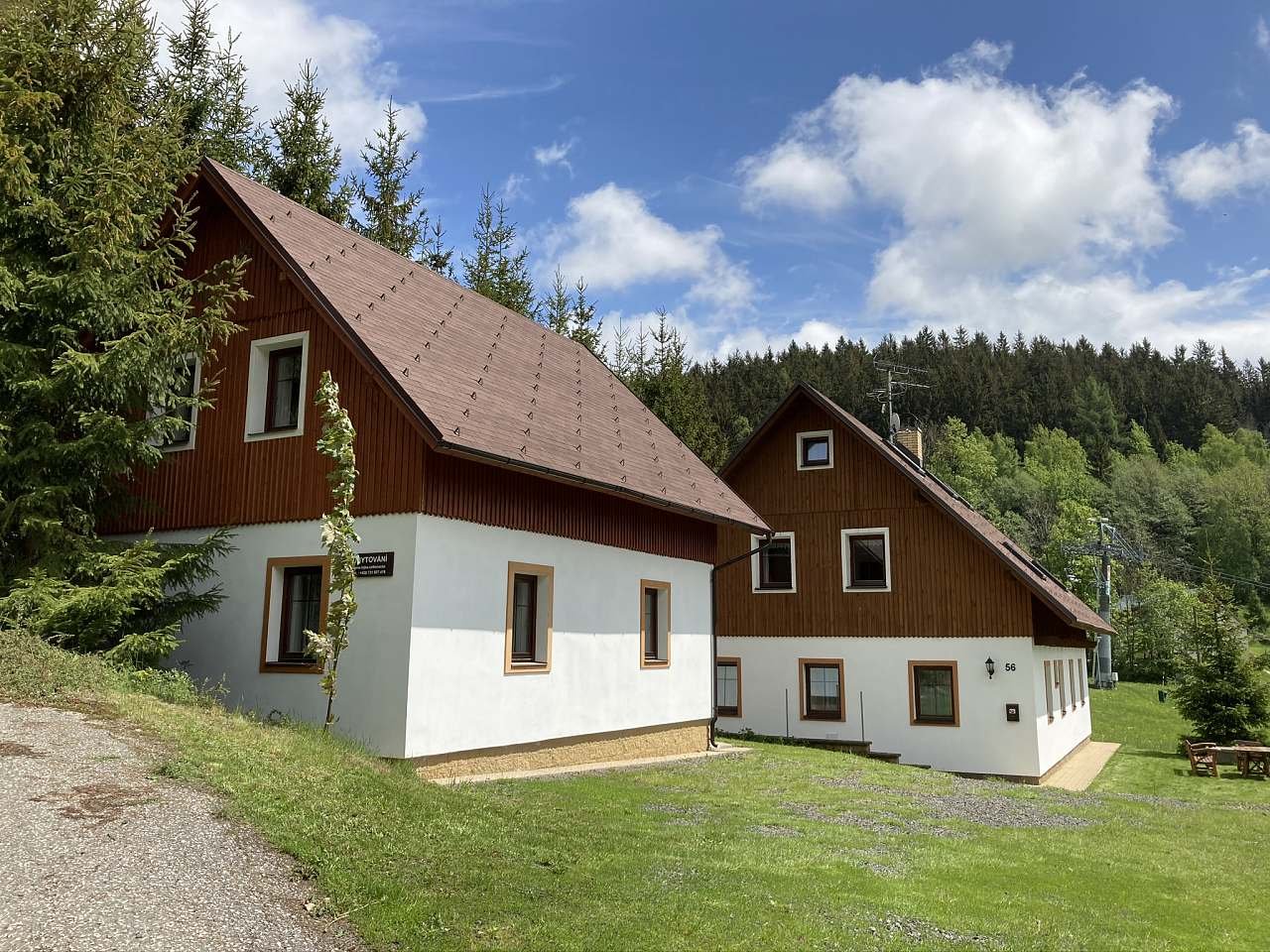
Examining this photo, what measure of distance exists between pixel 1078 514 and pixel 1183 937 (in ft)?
203

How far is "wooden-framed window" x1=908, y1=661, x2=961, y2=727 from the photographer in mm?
20641

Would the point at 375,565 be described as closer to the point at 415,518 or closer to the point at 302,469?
the point at 415,518

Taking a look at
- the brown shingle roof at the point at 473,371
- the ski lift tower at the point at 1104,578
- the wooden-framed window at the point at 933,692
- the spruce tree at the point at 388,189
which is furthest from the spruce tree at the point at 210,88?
the ski lift tower at the point at 1104,578

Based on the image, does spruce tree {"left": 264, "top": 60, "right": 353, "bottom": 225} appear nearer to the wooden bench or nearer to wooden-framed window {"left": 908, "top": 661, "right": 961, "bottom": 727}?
wooden-framed window {"left": 908, "top": 661, "right": 961, "bottom": 727}

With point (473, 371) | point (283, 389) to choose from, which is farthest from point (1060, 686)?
point (283, 389)

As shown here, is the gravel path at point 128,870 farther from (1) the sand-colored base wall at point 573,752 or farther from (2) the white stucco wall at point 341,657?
(1) the sand-colored base wall at point 573,752

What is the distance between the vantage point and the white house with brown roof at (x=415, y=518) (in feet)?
37.2

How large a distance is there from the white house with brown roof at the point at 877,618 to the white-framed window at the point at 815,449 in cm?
4

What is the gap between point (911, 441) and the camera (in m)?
28.2

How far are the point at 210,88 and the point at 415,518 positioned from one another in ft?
60.7

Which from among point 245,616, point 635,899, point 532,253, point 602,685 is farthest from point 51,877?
point 532,253

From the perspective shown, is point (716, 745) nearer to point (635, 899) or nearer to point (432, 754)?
point (432, 754)

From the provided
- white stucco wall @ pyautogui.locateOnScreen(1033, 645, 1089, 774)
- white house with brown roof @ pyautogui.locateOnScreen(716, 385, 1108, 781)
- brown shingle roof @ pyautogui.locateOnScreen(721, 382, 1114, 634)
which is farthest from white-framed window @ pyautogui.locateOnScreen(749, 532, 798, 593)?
white stucco wall @ pyautogui.locateOnScreen(1033, 645, 1089, 774)

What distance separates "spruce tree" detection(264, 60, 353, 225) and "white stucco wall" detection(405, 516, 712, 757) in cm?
1648
